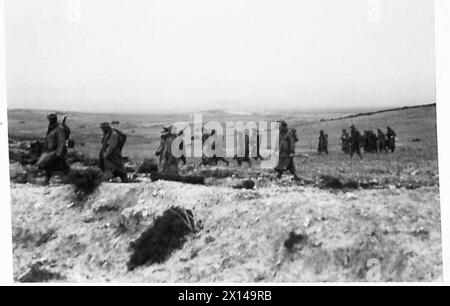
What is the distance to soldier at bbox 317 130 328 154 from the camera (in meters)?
3.97

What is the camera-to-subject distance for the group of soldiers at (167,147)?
13.0 feet

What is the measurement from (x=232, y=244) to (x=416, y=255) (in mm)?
1222

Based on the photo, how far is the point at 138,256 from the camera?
390 centimetres

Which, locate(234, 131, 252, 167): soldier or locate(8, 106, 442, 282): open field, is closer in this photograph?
locate(8, 106, 442, 282): open field

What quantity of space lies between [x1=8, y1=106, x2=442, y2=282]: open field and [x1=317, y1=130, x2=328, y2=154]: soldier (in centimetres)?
4

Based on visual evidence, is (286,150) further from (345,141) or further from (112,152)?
(112,152)

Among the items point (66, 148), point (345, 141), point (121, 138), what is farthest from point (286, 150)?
point (66, 148)

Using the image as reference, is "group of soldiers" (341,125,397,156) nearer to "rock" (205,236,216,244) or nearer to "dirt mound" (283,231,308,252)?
"dirt mound" (283,231,308,252)

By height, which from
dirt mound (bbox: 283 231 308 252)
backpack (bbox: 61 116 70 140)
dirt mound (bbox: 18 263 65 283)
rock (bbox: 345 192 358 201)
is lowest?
dirt mound (bbox: 18 263 65 283)

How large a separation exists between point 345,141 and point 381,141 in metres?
0.24

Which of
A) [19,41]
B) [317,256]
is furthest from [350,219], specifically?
[19,41]

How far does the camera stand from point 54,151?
4012 mm

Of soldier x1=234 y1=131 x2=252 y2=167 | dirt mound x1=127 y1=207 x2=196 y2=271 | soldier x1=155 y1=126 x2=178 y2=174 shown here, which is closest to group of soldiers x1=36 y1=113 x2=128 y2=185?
soldier x1=155 y1=126 x2=178 y2=174

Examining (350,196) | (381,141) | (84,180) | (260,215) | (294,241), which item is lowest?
(294,241)
